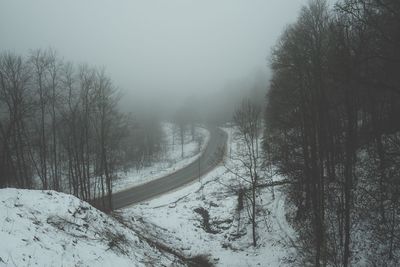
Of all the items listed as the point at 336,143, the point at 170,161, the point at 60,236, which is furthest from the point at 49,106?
the point at 170,161

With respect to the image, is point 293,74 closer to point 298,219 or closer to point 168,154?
point 298,219

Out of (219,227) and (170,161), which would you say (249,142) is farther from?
(170,161)

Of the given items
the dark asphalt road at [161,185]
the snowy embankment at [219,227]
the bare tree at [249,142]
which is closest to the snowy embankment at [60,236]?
the snowy embankment at [219,227]

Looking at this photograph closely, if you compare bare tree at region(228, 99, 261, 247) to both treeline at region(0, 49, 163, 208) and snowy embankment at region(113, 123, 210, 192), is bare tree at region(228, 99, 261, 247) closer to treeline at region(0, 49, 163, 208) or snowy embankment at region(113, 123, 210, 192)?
treeline at region(0, 49, 163, 208)

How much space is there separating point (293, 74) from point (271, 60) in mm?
2728

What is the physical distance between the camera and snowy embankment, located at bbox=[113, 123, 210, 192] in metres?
40.9

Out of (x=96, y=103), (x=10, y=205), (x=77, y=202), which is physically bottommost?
(x=77, y=202)

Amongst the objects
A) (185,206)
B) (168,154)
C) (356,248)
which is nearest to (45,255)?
(356,248)

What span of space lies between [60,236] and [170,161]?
5139cm

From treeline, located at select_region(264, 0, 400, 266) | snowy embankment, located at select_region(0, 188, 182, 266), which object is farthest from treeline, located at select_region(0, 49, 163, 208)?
treeline, located at select_region(264, 0, 400, 266)

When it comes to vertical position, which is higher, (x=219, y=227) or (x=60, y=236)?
(x=60, y=236)

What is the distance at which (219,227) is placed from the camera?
22.7 m

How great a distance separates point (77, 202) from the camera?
43.5ft

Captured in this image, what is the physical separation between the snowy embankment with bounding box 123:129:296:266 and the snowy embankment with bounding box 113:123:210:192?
485 inches
